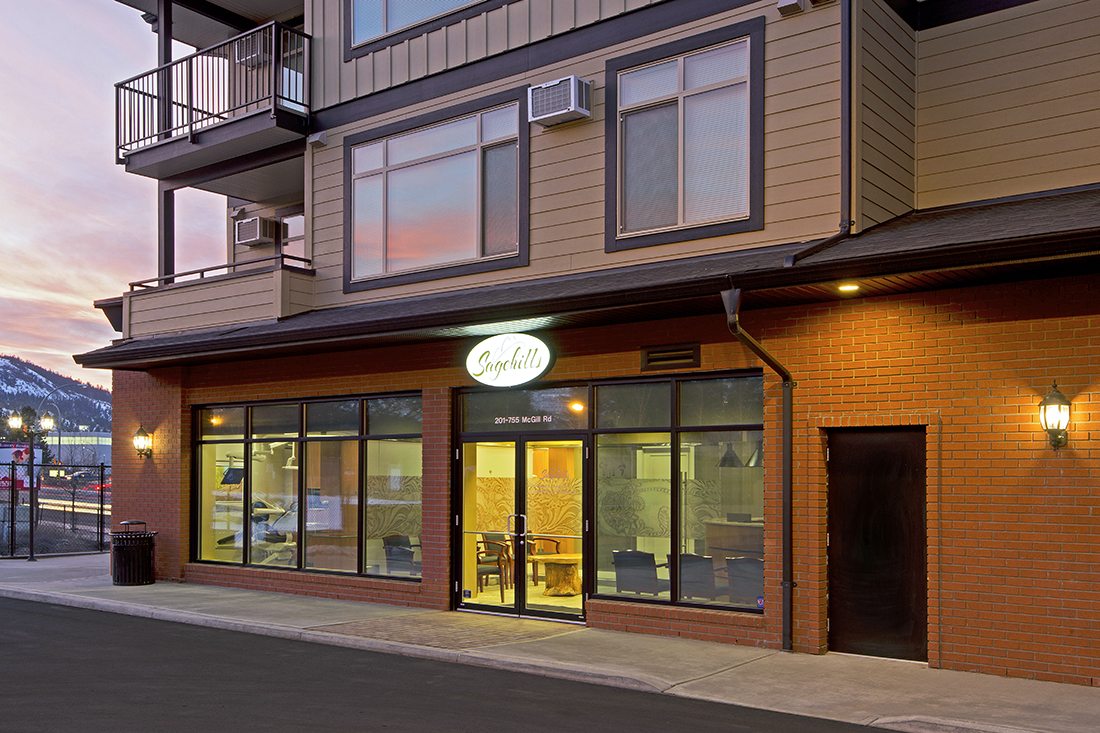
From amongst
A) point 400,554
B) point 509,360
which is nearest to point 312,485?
point 400,554

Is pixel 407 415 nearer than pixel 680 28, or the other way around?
pixel 680 28

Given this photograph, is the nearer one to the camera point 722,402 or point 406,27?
point 722,402

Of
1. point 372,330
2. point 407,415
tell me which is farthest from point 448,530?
point 372,330

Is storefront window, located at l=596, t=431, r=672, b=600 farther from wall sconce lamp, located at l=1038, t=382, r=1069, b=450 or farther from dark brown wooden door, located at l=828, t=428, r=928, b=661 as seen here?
wall sconce lamp, located at l=1038, t=382, r=1069, b=450

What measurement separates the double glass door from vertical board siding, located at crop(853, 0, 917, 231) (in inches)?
182

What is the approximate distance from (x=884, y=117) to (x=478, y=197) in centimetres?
553

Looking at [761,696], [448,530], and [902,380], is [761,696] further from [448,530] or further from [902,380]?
[448,530]

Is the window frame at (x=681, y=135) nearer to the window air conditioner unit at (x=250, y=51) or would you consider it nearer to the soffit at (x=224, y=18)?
the window air conditioner unit at (x=250, y=51)

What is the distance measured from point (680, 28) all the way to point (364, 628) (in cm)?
814

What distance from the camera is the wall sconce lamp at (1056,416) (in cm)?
880

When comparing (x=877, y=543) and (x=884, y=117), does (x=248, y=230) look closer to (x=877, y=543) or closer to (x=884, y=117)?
(x=884, y=117)

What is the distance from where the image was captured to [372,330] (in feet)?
42.7

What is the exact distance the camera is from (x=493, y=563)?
13.3 meters

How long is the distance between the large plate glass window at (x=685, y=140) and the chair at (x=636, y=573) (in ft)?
13.0
